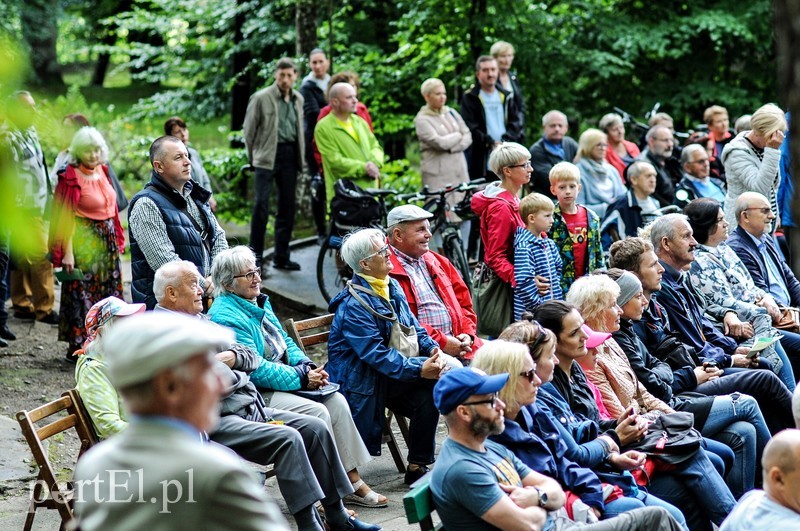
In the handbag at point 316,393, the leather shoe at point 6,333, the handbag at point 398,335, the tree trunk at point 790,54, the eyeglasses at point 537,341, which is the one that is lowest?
the leather shoe at point 6,333

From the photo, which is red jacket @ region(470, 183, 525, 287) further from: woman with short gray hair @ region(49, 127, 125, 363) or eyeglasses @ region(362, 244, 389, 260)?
woman with short gray hair @ region(49, 127, 125, 363)

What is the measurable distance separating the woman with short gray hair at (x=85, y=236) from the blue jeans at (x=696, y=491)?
15.5 ft

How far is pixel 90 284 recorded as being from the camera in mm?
8672

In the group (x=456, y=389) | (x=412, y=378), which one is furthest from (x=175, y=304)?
(x=456, y=389)

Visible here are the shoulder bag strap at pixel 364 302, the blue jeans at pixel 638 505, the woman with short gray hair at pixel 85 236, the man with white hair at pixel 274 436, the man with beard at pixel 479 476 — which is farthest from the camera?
the woman with short gray hair at pixel 85 236

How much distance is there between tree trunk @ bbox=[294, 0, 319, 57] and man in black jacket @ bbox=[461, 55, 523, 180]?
263 centimetres

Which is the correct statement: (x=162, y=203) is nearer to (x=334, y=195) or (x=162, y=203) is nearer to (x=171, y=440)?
(x=334, y=195)

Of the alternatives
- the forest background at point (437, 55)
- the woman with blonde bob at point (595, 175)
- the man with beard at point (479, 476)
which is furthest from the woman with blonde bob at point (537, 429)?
the forest background at point (437, 55)

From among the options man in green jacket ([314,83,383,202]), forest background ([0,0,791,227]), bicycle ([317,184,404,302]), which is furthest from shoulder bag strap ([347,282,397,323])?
forest background ([0,0,791,227])

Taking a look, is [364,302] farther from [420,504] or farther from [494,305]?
[420,504]

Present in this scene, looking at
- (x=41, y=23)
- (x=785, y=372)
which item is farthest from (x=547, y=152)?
(x=41, y=23)

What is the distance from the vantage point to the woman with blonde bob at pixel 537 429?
4621 millimetres

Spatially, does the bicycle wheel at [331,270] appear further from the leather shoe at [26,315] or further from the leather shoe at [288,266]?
the leather shoe at [26,315]

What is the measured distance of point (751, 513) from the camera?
155 inches
